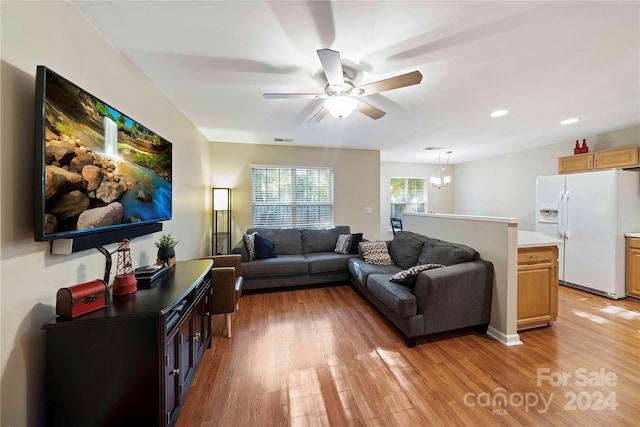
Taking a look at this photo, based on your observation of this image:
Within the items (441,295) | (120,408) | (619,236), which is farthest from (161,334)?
(619,236)

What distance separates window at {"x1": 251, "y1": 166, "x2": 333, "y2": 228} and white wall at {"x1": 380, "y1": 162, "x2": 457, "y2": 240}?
231cm

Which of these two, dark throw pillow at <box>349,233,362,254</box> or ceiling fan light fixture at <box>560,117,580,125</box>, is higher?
ceiling fan light fixture at <box>560,117,580,125</box>

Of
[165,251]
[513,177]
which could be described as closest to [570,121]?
[513,177]

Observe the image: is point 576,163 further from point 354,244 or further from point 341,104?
point 341,104

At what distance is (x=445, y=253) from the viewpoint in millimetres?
2691

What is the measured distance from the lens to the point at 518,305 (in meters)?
2.46

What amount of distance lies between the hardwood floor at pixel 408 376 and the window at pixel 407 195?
14.7 ft

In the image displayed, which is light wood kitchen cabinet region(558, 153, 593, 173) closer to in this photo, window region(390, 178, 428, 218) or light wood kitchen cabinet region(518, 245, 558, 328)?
light wood kitchen cabinet region(518, 245, 558, 328)

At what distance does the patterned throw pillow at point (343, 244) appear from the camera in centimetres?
409

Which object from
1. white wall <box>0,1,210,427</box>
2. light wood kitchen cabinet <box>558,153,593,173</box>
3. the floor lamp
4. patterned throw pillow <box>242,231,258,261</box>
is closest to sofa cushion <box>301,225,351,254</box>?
patterned throw pillow <box>242,231,258,261</box>

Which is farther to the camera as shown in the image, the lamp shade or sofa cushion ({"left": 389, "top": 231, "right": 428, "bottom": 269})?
the lamp shade

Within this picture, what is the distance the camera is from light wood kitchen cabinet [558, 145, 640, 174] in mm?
3393

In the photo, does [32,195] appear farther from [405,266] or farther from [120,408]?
[405,266]

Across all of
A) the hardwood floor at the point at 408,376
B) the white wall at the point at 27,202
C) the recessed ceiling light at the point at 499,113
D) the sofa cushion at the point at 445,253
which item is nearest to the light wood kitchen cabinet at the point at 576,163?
the recessed ceiling light at the point at 499,113
